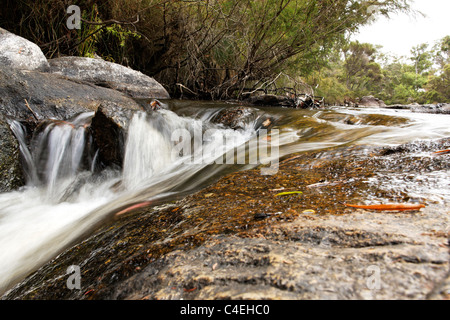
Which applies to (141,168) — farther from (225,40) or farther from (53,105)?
(225,40)

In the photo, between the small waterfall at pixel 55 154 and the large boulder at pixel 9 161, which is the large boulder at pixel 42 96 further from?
the large boulder at pixel 9 161

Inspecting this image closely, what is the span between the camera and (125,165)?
303 cm

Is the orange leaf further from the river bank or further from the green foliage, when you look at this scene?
the green foliage

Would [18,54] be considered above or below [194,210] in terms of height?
above

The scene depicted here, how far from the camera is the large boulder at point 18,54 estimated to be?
3754mm

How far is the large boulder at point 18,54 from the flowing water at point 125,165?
1592 mm

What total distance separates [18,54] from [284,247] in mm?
5196

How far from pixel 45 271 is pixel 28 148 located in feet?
7.62

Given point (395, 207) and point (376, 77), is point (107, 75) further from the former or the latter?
point (376, 77)

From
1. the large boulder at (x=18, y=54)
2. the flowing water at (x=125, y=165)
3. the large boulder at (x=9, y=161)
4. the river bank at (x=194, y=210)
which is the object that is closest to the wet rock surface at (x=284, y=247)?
the river bank at (x=194, y=210)

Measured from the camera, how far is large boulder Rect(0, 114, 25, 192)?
2558 mm

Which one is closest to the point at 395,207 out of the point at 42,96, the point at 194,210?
the point at 194,210

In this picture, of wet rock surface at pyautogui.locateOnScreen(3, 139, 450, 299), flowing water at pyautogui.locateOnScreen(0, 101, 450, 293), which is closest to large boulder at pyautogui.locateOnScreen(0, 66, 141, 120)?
flowing water at pyautogui.locateOnScreen(0, 101, 450, 293)

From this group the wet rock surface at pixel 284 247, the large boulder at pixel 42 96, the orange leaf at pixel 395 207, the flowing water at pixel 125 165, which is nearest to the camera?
the wet rock surface at pixel 284 247
